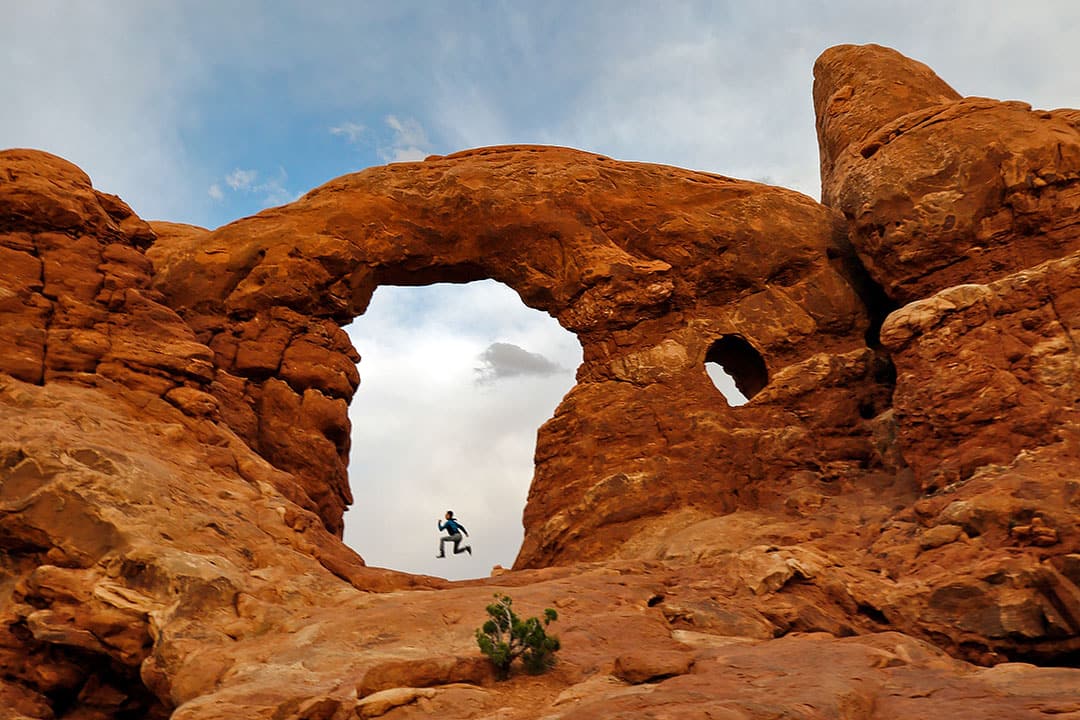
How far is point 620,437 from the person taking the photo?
2472cm

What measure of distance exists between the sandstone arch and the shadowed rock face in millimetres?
85

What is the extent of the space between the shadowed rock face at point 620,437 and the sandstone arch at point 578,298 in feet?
0.28

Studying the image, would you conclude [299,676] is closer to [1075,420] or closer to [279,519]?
[279,519]

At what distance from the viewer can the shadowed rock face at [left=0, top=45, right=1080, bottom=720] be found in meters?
13.4

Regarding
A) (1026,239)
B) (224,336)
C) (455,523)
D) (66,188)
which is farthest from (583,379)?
(66,188)

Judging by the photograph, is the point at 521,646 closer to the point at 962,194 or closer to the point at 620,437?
the point at 620,437

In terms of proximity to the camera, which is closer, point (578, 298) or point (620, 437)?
point (620, 437)

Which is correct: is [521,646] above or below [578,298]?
below

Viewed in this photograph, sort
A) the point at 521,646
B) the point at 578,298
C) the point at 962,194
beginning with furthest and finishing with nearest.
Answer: the point at 578,298 < the point at 962,194 < the point at 521,646

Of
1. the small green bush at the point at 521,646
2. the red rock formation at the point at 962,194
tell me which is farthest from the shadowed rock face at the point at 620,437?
the small green bush at the point at 521,646

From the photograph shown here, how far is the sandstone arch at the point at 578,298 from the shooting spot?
78.8 ft

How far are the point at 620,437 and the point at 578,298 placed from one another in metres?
4.24

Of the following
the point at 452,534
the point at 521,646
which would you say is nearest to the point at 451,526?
the point at 452,534

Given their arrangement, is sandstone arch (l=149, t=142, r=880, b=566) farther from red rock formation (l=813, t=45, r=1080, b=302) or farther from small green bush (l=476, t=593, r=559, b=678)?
small green bush (l=476, t=593, r=559, b=678)
